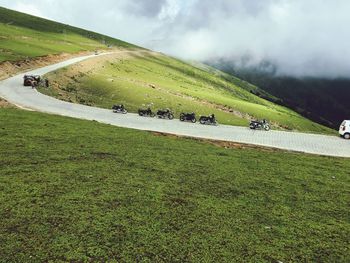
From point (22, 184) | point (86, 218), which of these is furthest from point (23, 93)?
point (86, 218)

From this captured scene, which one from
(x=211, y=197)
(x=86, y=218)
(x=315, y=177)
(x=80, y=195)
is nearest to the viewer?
(x=86, y=218)

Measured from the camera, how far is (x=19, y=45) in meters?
98.0

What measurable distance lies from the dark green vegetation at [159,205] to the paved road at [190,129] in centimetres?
1090

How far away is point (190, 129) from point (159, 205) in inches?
1117

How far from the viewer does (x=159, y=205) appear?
17328 millimetres

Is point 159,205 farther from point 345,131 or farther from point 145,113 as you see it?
point 145,113

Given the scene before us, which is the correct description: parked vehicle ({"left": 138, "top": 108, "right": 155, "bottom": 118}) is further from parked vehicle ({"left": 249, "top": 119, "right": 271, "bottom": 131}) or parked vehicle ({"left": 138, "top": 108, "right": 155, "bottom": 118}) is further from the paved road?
parked vehicle ({"left": 249, "top": 119, "right": 271, "bottom": 131})

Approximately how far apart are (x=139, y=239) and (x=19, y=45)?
95.5 m

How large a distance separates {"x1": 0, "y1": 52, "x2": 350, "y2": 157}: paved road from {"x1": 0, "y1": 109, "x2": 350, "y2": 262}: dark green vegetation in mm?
10896

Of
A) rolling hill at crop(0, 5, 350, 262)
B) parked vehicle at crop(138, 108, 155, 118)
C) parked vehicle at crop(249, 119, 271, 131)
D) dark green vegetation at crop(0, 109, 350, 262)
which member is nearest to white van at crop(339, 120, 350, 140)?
parked vehicle at crop(249, 119, 271, 131)

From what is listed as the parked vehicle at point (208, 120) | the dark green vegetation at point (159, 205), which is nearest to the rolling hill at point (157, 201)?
the dark green vegetation at point (159, 205)

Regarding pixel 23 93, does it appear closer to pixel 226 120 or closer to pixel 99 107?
pixel 99 107

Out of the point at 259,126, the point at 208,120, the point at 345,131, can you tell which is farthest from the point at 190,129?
the point at 345,131

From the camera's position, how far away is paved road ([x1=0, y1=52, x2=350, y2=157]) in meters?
39.6
